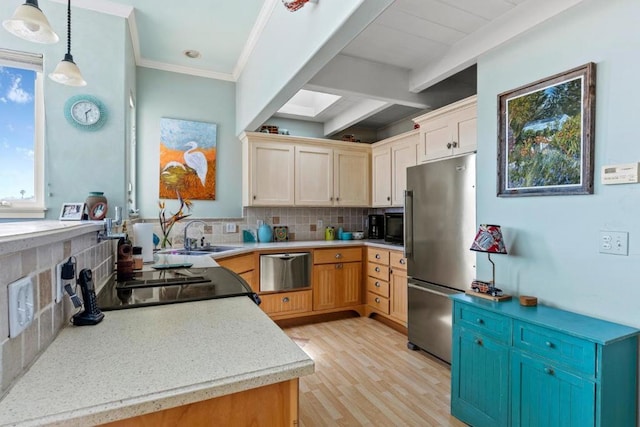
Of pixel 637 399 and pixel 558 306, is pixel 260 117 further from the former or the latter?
pixel 637 399

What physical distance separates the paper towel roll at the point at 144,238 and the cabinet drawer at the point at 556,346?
2.31 m

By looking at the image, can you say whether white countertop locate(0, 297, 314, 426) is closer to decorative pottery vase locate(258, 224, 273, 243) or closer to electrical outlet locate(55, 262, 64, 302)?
electrical outlet locate(55, 262, 64, 302)

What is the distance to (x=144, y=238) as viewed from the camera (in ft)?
7.37

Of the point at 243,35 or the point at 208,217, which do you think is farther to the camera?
the point at 208,217

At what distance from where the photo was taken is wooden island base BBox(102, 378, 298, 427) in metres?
0.64

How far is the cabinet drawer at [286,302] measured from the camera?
341 centimetres

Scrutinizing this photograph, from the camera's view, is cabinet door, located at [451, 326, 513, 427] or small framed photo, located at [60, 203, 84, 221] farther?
small framed photo, located at [60, 203, 84, 221]

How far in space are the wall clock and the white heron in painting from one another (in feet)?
3.94

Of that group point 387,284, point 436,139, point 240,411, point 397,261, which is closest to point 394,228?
point 397,261

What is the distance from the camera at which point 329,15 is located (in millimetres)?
1505

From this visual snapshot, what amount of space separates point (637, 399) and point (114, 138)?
3.40 metres

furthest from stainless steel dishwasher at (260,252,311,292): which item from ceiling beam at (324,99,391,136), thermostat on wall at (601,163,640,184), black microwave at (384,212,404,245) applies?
thermostat on wall at (601,163,640,184)

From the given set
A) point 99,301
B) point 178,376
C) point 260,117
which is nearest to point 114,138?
point 260,117

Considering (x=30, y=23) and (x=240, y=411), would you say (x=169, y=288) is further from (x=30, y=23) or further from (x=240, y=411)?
(x=30, y=23)
